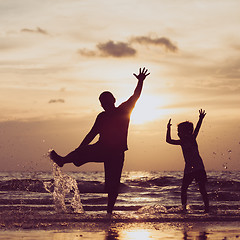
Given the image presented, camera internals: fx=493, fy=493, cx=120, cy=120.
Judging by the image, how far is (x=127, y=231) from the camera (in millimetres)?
7219

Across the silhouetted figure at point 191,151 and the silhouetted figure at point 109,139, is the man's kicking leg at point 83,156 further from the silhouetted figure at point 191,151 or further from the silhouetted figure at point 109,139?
the silhouetted figure at point 191,151

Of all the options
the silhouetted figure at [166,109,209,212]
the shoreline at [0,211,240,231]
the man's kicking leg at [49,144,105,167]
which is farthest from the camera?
the silhouetted figure at [166,109,209,212]

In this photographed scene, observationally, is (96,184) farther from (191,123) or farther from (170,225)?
(170,225)

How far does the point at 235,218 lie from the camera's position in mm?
8969

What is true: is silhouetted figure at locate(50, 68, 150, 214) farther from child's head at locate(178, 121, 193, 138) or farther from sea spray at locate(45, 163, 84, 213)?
child's head at locate(178, 121, 193, 138)

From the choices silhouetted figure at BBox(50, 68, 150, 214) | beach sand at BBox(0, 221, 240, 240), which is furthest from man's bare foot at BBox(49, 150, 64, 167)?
beach sand at BBox(0, 221, 240, 240)

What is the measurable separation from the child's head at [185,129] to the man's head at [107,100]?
2253mm

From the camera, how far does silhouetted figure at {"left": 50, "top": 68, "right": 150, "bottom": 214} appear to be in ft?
28.9

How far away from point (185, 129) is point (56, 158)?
122 inches

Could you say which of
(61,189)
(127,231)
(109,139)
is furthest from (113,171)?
(61,189)

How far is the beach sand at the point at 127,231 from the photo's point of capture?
6.66 metres

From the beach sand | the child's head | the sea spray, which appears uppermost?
the child's head

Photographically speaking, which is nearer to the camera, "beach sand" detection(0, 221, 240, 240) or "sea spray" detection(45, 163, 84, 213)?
"beach sand" detection(0, 221, 240, 240)

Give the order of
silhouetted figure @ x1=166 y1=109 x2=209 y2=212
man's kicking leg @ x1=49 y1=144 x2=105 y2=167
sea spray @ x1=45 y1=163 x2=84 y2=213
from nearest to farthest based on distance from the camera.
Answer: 1. man's kicking leg @ x1=49 y1=144 x2=105 y2=167
2. silhouetted figure @ x1=166 y1=109 x2=209 y2=212
3. sea spray @ x1=45 y1=163 x2=84 y2=213
